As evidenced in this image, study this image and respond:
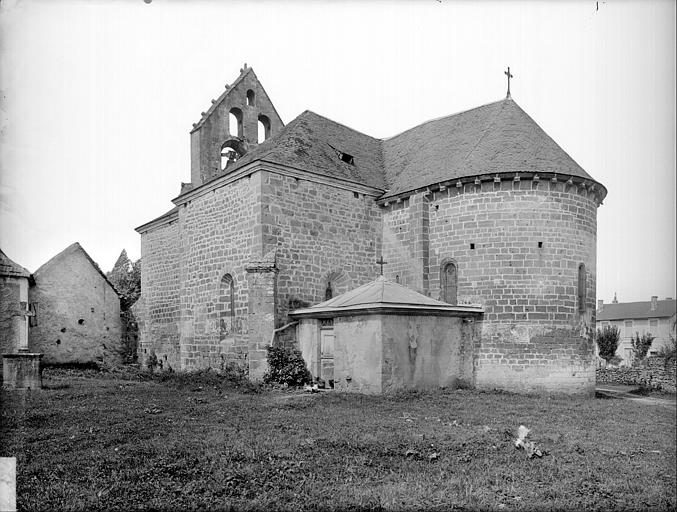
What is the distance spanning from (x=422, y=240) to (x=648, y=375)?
13571mm

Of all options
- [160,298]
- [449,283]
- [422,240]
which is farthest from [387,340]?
[160,298]

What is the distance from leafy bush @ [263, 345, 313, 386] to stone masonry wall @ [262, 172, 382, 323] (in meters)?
1.17

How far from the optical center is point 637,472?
7.38m

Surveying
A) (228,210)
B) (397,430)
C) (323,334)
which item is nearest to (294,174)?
(228,210)

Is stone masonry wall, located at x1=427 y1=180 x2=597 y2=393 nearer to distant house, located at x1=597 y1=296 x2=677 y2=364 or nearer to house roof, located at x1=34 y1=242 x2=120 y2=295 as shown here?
house roof, located at x1=34 y1=242 x2=120 y2=295

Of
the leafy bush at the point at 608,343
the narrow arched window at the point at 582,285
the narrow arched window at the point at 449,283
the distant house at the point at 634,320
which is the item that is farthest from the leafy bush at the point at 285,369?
the distant house at the point at 634,320

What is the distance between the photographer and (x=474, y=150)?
18250mm

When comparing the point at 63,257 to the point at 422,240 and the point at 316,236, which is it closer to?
the point at 316,236

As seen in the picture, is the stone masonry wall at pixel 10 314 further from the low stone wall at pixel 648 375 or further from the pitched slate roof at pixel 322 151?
the low stone wall at pixel 648 375

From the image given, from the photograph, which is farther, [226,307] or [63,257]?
[63,257]

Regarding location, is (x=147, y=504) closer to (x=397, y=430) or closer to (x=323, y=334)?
(x=397, y=430)

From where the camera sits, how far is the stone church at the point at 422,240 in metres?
16.3

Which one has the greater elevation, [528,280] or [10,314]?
[528,280]

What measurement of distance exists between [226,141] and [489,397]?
49.6ft
